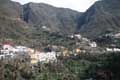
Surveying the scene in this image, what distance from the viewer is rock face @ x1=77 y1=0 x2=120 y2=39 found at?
516 ft

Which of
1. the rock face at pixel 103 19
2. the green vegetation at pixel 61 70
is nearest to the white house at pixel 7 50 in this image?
the green vegetation at pixel 61 70

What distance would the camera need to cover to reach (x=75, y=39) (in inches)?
4811

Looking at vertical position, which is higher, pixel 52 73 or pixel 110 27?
pixel 110 27

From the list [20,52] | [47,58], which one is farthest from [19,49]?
[47,58]

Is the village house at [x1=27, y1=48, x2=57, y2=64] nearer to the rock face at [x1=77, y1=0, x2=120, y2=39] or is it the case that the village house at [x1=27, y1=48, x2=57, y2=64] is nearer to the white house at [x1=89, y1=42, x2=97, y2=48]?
the white house at [x1=89, y1=42, x2=97, y2=48]

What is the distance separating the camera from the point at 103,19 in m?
167

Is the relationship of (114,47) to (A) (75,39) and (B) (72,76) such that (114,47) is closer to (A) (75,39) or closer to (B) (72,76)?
(A) (75,39)

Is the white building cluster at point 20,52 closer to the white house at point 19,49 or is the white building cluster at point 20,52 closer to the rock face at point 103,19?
the white house at point 19,49

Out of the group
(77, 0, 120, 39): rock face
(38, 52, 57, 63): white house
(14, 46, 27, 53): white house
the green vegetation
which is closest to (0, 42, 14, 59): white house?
(14, 46, 27, 53): white house

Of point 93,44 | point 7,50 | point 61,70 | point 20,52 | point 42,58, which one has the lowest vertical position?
point 61,70

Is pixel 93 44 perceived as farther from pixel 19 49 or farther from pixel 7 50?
pixel 7 50

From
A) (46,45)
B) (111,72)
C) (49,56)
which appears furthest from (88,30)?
(111,72)

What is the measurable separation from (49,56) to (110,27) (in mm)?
74567

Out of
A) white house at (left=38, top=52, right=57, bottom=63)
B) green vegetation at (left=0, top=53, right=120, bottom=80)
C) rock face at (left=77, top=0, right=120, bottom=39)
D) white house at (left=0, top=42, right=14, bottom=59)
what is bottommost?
green vegetation at (left=0, top=53, right=120, bottom=80)
